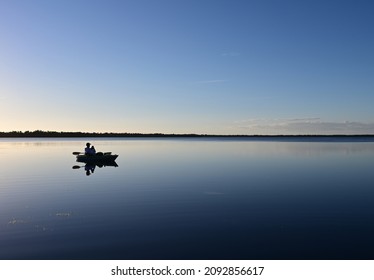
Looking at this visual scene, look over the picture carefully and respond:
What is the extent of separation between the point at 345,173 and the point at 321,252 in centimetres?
2648

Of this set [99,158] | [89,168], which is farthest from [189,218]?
[99,158]

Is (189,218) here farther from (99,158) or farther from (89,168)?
(99,158)

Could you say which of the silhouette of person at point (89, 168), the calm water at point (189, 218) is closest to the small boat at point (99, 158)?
the silhouette of person at point (89, 168)

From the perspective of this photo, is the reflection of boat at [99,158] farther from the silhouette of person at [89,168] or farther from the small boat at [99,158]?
the silhouette of person at [89,168]

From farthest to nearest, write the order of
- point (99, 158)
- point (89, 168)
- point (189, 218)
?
point (99, 158)
point (89, 168)
point (189, 218)

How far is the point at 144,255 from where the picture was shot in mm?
12648

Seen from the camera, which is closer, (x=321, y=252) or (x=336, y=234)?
(x=321, y=252)

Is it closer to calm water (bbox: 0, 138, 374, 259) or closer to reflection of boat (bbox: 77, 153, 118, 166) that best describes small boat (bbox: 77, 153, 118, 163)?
reflection of boat (bbox: 77, 153, 118, 166)

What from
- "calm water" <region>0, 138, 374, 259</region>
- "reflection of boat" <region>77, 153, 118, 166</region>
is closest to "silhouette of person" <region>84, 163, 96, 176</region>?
"reflection of boat" <region>77, 153, 118, 166</region>

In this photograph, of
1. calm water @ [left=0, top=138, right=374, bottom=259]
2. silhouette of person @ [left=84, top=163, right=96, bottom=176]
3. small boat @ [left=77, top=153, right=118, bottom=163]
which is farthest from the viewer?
small boat @ [left=77, top=153, right=118, bottom=163]

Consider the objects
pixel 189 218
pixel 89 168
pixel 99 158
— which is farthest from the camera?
pixel 99 158
